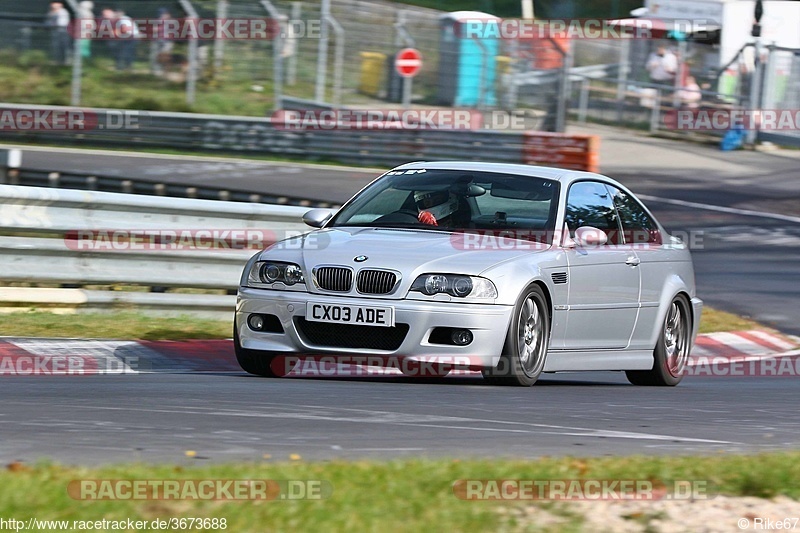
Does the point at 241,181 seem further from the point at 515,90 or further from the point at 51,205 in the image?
the point at 51,205

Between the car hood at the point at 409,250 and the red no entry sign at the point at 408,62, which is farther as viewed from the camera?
the red no entry sign at the point at 408,62

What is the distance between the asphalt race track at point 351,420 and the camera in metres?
5.45

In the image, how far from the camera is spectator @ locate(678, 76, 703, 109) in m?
31.1

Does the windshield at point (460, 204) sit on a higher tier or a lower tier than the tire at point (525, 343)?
higher

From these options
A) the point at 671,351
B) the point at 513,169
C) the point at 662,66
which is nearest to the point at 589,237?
the point at 513,169

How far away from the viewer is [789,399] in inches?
352

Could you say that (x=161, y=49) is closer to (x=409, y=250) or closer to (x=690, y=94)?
(x=690, y=94)

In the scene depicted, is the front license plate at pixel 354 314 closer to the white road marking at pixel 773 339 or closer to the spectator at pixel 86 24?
the white road marking at pixel 773 339

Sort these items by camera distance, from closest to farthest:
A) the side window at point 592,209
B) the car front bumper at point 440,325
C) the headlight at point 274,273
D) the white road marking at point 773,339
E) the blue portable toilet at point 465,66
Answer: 1. the car front bumper at point 440,325
2. the headlight at point 274,273
3. the side window at point 592,209
4. the white road marking at point 773,339
5. the blue portable toilet at point 465,66

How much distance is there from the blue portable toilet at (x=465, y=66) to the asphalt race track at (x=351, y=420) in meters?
20.3

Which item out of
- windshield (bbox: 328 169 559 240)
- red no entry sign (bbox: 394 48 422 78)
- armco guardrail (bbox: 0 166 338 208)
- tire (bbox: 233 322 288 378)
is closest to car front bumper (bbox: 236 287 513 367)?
tire (bbox: 233 322 288 378)

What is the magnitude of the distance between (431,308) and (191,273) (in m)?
3.99

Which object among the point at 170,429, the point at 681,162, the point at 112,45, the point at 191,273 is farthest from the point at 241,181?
the point at 170,429

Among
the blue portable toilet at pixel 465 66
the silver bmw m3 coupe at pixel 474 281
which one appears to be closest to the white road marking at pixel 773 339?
the silver bmw m3 coupe at pixel 474 281
